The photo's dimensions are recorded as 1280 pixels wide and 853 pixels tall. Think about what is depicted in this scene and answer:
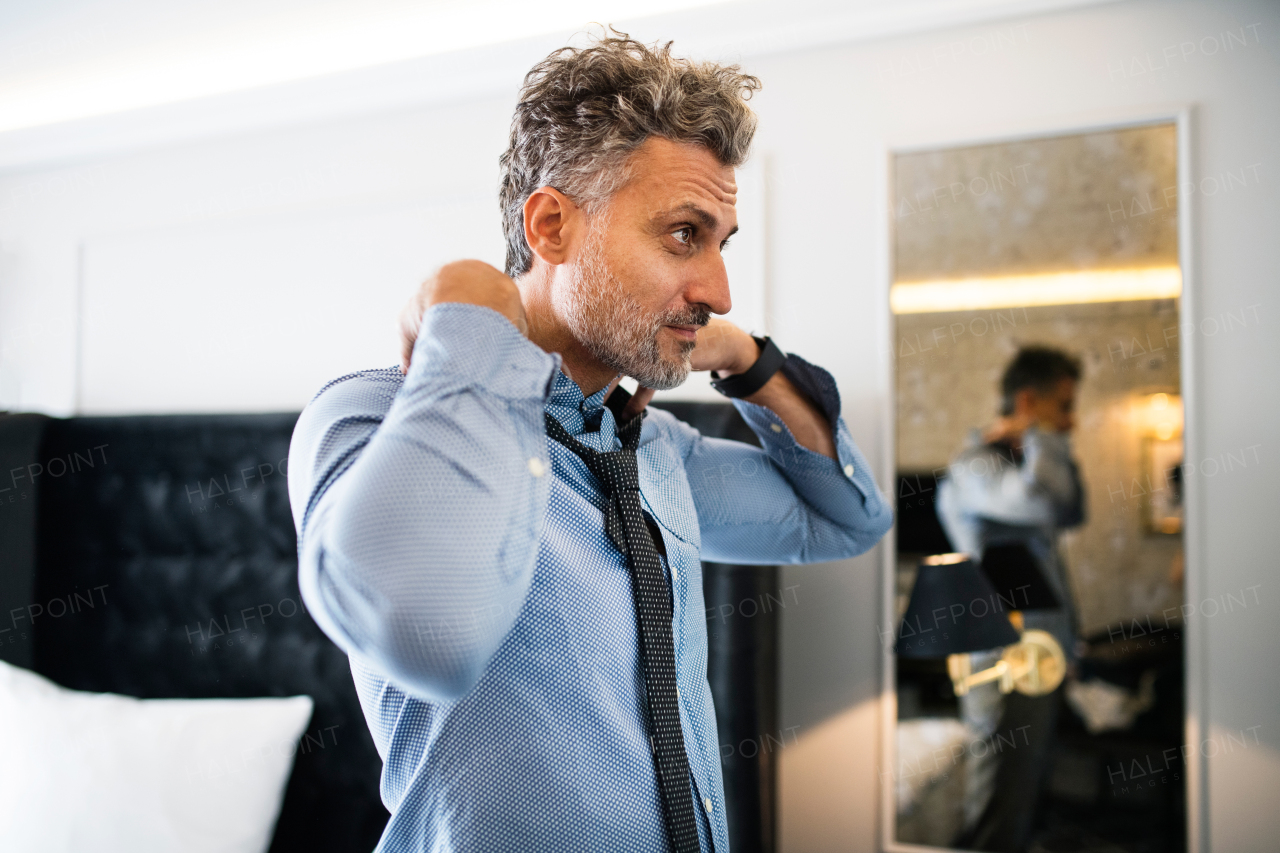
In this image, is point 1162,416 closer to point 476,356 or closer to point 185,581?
point 476,356

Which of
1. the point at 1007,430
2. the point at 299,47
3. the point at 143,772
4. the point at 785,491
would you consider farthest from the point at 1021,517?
the point at 299,47

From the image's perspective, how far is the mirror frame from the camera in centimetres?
147

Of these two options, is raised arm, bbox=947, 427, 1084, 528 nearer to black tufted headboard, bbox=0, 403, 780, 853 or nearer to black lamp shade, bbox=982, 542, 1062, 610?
black lamp shade, bbox=982, 542, 1062, 610

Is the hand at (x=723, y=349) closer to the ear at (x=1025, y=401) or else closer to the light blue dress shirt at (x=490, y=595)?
the light blue dress shirt at (x=490, y=595)

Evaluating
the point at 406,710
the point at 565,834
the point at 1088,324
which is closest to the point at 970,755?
the point at 1088,324

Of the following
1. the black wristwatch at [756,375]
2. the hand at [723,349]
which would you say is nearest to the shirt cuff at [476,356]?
the hand at [723,349]

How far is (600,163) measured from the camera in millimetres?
879

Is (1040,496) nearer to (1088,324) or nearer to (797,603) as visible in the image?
(1088,324)

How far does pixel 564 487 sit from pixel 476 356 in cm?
25

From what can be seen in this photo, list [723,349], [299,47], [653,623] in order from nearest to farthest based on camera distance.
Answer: [653,623]
[723,349]
[299,47]

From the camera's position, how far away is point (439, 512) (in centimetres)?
53

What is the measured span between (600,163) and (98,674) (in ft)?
6.37

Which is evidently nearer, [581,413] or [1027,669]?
[581,413]

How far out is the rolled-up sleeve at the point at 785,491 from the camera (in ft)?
3.68
